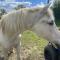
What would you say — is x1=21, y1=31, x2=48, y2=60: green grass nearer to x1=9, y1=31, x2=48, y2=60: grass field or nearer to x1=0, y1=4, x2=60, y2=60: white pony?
x1=9, y1=31, x2=48, y2=60: grass field

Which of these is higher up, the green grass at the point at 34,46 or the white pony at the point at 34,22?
the white pony at the point at 34,22

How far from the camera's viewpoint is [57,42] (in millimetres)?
4238

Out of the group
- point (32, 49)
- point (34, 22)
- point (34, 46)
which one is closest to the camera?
point (34, 22)

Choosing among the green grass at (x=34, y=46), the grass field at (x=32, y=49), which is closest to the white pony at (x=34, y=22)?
the green grass at (x=34, y=46)

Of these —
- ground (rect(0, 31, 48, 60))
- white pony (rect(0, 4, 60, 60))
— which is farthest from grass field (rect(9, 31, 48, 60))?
white pony (rect(0, 4, 60, 60))

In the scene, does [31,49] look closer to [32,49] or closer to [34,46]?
[32,49]

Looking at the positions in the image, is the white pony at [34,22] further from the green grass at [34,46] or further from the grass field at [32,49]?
the grass field at [32,49]

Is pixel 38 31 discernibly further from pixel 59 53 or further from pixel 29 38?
pixel 29 38

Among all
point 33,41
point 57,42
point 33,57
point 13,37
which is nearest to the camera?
point 57,42

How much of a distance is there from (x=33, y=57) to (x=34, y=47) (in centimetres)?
103

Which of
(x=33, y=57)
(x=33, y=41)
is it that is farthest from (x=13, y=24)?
(x=33, y=41)

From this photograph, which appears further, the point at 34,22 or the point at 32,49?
the point at 32,49

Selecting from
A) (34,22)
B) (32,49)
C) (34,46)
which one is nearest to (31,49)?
(32,49)

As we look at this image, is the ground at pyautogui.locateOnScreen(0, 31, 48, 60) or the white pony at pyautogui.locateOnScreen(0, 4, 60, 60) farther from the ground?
the white pony at pyautogui.locateOnScreen(0, 4, 60, 60)
